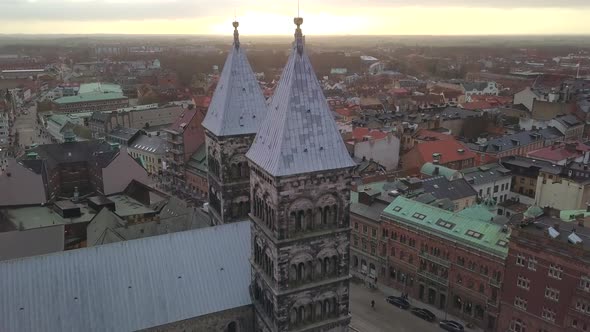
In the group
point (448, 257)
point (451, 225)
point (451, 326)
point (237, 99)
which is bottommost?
point (451, 326)

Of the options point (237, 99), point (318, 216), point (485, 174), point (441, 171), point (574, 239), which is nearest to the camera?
point (318, 216)

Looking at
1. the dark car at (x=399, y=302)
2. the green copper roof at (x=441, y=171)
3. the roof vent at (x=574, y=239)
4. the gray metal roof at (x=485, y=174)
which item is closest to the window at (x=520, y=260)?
the roof vent at (x=574, y=239)

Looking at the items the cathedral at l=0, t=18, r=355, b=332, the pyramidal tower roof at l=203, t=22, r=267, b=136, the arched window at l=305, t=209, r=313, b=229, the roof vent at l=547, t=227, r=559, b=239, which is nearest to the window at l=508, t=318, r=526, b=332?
the roof vent at l=547, t=227, r=559, b=239

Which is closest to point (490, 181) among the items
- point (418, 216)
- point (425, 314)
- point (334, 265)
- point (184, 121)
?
point (418, 216)

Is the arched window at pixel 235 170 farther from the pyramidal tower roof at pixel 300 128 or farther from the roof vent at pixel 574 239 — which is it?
the roof vent at pixel 574 239

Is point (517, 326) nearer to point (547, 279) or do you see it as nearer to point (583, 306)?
point (547, 279)

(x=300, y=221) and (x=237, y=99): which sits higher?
Result: (x=237, y=99)

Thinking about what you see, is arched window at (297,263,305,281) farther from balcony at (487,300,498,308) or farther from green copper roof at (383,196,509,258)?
balcony at (487,300,498,308)
